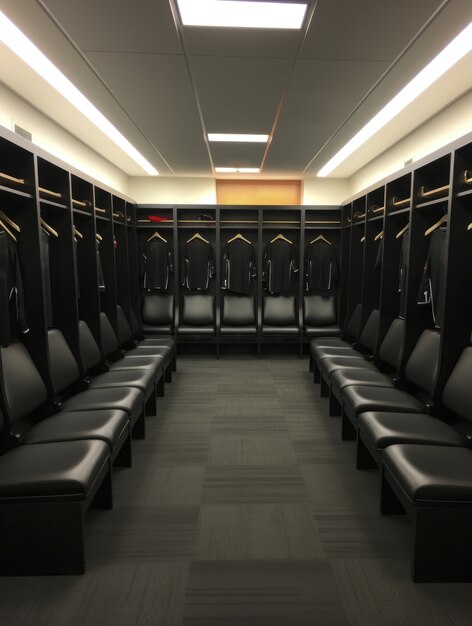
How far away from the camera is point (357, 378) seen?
9.53ft

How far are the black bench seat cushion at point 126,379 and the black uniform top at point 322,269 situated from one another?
9.78ft

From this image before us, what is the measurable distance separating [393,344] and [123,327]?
2504mm

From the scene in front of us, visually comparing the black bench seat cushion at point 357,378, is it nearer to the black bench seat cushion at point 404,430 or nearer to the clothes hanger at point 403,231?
the black bench seat cushion at point 404,430

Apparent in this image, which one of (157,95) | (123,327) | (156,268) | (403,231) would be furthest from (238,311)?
(157,95)

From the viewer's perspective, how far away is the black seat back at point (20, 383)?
1.99 m

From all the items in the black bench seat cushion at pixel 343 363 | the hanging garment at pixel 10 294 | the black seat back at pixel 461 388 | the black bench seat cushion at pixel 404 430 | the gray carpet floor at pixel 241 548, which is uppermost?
the hanging garment at pixel 10 294

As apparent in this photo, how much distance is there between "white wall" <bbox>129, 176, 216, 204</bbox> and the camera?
6.50 meters

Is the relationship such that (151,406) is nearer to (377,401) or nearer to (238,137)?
(377,401)

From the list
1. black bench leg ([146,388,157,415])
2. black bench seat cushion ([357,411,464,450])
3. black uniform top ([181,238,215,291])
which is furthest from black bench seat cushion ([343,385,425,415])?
black uniform top ([181,238,215,291])

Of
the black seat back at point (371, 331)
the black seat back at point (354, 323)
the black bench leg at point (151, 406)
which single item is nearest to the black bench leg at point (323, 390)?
the black seat back at point (371, 331)

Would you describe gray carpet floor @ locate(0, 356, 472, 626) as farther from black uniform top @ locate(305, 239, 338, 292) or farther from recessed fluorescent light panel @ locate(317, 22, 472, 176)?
black uniform top @ locate(305, 239, 338, 292)

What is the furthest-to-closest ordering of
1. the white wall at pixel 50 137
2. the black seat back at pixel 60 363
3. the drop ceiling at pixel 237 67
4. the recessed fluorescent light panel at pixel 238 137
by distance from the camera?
1. the recessed fluorescent light panel at pixel 238 137
2. the white wall at pixel 50 137
3. the black seat back at pixel 60 363
4. the drop ceiling at pixel 237 67

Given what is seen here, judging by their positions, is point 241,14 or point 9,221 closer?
point 241,14

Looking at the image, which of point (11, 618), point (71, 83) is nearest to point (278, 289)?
point (71, 83)
